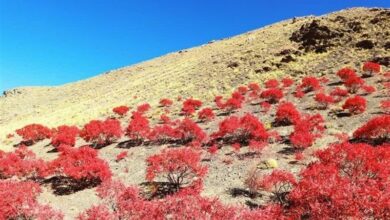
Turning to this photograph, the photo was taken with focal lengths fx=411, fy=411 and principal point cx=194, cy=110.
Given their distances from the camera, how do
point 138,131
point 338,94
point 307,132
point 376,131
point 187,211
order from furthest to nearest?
point 338,94 → point 138,131 → point 307,132 → point 376,131 → point 187,211

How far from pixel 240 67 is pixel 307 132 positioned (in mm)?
33437

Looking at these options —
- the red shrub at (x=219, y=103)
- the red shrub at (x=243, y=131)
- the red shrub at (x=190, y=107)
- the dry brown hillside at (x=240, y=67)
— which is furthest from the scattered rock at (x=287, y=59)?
the red shrub at (x=243, y=131)

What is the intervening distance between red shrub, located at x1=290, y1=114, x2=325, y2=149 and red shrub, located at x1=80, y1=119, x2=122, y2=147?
51.0 feet

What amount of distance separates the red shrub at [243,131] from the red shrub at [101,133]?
30.6 ft

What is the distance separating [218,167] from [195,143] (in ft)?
16.1

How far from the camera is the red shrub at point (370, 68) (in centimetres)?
4316

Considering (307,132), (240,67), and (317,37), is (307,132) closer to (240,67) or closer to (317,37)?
(240,67)

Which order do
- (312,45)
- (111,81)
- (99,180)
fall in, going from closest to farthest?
(99,180), (312,45), (111,81)

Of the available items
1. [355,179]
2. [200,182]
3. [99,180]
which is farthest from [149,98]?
[355,179]

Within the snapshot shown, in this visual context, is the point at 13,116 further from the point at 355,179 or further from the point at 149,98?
the point at 355,179

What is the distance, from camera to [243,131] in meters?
30.7

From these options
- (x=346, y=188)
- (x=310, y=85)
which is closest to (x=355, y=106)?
(x=310, y=85)

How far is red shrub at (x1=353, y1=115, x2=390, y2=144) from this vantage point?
2497 centimetres

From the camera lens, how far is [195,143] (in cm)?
3047
